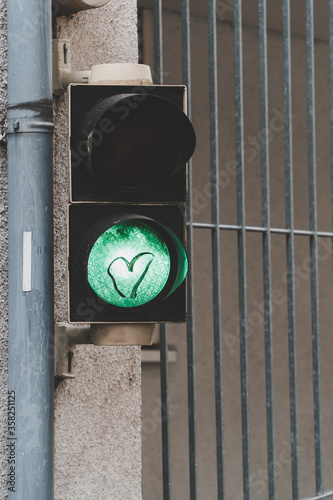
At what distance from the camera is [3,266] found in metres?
2.30

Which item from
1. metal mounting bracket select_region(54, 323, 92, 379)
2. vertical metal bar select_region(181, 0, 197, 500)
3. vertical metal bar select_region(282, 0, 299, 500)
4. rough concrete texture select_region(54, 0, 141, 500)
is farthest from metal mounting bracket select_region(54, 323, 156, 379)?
vertical metal bar select_region(282, 0, 299, 500)

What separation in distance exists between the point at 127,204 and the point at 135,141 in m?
0.14

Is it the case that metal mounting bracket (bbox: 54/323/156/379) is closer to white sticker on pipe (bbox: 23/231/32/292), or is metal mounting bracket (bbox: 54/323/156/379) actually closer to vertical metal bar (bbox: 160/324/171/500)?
white sticker on pipe (bbox: 23/231/32/292)

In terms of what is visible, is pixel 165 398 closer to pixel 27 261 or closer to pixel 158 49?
pixel 27 261

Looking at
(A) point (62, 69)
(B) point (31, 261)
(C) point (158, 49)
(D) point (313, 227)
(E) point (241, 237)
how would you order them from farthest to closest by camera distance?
(D) point (313, 227) < (E) point (241, 237) < (C) point (158, 49) < (A) point (62, 69) < (B) point (31, 261)

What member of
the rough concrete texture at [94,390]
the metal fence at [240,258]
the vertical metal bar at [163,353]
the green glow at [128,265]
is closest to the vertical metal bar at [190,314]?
the metal fence at [240,258]

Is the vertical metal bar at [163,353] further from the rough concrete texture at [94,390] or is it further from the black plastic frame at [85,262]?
the black plastic frame at [85,262]

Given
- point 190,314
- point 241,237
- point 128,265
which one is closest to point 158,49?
point 241,237

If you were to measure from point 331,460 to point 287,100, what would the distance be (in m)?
4.60

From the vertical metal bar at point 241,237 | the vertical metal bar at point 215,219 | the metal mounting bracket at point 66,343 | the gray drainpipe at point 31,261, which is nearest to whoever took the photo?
the gray drainpipe at point 31,261

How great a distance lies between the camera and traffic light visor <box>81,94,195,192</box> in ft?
6.11

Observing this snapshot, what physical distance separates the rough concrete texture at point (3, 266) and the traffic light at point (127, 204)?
1.44 feet

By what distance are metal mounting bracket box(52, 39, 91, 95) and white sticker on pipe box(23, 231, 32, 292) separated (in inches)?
18.6

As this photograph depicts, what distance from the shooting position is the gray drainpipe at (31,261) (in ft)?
6.68
